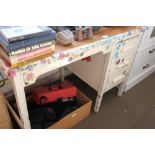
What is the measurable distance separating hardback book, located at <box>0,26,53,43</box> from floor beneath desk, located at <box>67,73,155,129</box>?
3.07 feet

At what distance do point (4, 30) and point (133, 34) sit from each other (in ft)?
3.10

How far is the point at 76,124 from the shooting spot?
1.49 meters

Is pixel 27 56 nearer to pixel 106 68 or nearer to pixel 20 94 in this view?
pixel 20 94

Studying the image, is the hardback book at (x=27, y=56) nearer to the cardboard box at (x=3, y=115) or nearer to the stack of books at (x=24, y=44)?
the stack of books at (x=24, y=44)

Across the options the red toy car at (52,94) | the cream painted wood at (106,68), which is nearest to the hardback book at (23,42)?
the cream painted wood at (106,68)

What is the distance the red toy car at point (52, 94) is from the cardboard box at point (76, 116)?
98 mm

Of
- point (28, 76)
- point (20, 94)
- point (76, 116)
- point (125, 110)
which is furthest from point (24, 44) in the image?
point (125, 110)

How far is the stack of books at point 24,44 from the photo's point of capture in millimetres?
745

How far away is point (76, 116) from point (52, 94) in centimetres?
27

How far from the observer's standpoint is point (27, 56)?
82 cm

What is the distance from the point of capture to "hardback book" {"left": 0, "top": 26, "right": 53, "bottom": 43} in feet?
2.42
